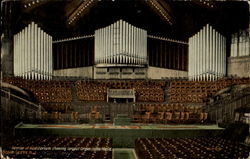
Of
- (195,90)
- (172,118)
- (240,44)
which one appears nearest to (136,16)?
(195,90)

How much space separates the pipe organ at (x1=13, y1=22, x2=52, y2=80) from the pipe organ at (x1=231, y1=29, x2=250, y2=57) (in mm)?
8389

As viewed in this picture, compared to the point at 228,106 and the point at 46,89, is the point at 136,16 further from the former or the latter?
the point at 228,106

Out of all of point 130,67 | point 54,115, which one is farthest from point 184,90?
point 54,115

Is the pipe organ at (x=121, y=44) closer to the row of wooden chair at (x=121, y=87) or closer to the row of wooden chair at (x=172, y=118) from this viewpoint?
the row of wooden chair at (x=121, y=87)

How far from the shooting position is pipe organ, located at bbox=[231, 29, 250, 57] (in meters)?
14.4

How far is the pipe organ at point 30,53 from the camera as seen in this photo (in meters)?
14.7

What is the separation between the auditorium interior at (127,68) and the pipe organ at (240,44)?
0.14 feet

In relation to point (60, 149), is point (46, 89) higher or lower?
higher

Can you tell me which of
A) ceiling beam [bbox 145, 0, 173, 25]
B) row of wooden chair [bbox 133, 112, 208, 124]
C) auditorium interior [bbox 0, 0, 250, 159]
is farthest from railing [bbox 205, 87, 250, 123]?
ceiling beam [bbox 145, 0, 173, 25]

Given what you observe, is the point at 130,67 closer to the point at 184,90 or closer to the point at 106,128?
the point at 184,90

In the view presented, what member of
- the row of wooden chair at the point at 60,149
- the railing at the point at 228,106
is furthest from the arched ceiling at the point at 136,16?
the row of wooden chair at the point at 60,149

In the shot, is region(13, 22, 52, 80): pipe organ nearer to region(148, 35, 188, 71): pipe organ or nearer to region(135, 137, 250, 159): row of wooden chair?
region(148, 35, 188, 71): pipe organ

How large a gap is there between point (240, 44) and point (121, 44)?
5270mm

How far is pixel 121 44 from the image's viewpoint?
630 inches
